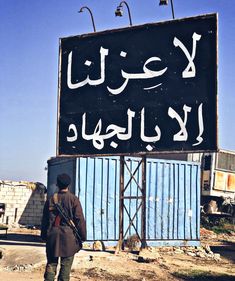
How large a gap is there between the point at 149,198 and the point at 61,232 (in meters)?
8.96

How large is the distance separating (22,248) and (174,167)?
19.0 ft

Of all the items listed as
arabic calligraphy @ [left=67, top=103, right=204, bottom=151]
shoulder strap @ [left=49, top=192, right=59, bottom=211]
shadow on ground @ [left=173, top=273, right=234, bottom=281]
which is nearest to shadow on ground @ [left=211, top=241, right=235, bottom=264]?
shadow on ground @ [left=173, top=273, right=234, bottom=281]

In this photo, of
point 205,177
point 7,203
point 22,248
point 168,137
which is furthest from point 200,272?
point 7,203

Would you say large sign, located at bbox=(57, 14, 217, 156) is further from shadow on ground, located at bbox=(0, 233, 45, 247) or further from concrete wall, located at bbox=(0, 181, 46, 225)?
concrete wall, located at bbox=(0, 181, 46, 225)

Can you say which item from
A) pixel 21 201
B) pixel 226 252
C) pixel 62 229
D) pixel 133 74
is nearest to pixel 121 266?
pixel 62 229

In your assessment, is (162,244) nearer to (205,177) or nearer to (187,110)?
(187,110)

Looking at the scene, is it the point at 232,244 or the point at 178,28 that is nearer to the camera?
the point at 178,28

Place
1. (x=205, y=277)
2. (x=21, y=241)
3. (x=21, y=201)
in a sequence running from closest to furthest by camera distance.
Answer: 1. (x=205, y=277)
2. (x=21, y=241)
3. (x=21, y=201)

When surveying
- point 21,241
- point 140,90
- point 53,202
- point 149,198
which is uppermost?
point 140,90

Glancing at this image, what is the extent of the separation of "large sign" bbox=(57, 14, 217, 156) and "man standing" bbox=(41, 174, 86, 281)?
5620mm

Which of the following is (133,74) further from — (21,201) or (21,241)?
(21,201)

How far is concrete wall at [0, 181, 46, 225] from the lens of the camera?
77.7 feet

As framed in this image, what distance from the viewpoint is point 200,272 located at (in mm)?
10070

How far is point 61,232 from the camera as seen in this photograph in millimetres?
6480
